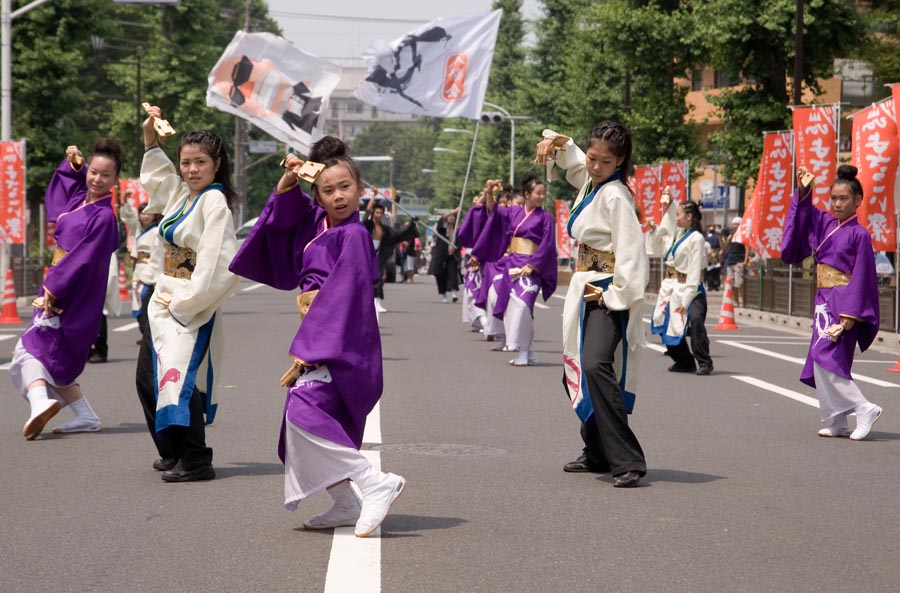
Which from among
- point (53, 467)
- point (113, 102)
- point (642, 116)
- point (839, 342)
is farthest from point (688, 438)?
point (113, 102)

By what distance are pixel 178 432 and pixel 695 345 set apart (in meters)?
7.91

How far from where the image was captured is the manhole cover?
8.41m

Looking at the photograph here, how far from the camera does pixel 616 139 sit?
7.49 meters

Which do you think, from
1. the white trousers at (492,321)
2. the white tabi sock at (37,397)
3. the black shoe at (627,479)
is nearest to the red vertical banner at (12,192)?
the white trousers at (492,321)

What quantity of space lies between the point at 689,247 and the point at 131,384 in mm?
6002

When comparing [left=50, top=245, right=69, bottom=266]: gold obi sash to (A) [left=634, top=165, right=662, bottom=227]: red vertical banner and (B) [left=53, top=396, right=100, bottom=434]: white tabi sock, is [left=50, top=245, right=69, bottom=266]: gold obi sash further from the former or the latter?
(A) [left=634, top=165, right=662, bottom=227]: red vertical banner

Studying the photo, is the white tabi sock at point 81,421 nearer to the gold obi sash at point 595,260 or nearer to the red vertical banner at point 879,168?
the gold obi sash at point 595,260

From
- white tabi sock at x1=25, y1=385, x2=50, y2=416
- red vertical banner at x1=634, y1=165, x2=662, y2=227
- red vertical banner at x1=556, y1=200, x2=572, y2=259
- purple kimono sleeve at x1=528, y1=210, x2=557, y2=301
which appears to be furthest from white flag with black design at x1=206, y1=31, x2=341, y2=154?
red vertical banner at x1=556, y1=200, x2=572, y2=259

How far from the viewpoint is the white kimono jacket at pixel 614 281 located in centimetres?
729

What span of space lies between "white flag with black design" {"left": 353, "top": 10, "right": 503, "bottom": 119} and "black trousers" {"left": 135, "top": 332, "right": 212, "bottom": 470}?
44.0 feet

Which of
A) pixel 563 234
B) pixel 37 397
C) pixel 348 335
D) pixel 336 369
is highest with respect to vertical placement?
pixel 563 234

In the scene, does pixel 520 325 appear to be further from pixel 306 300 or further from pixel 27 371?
pixel 306 300

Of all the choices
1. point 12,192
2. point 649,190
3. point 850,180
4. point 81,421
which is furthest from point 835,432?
point 649,190

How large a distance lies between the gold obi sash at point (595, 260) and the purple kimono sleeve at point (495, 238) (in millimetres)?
8145
